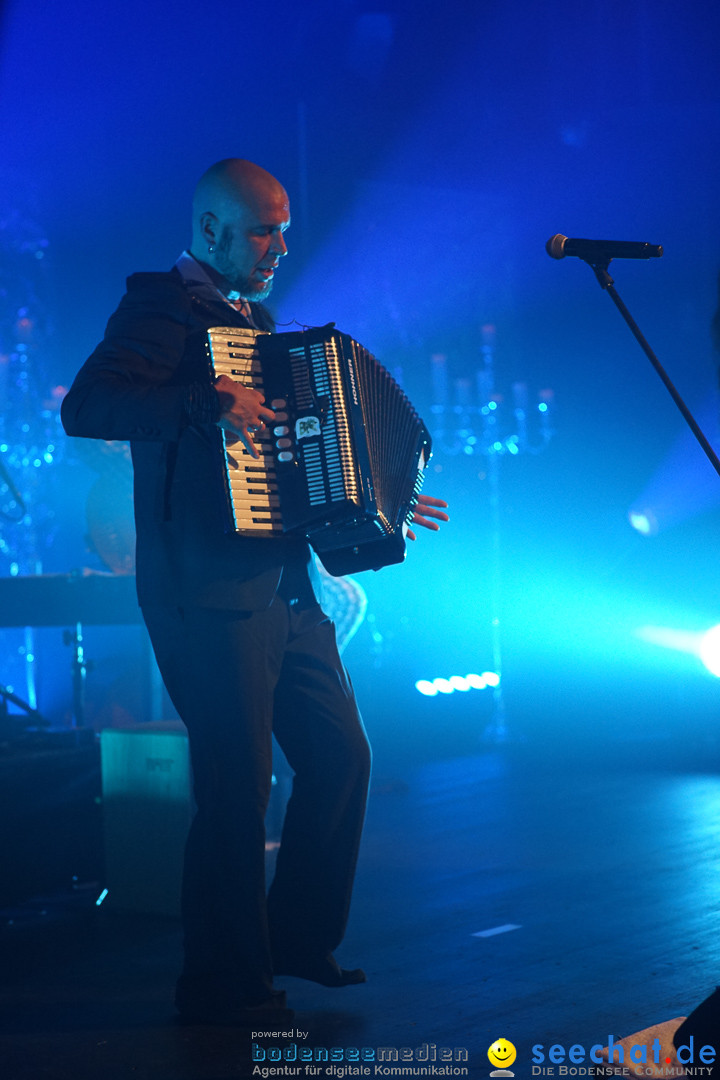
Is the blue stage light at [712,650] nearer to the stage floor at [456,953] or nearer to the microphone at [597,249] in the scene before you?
the stage floor at [456,953]

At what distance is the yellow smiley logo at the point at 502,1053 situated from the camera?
6.60 ft

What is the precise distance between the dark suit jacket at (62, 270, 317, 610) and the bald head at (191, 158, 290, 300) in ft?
0.44

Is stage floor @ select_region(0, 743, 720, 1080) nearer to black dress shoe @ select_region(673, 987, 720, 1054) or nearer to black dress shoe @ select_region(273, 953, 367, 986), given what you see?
black dress shoe @ select_region(273, 953, 367, 986)

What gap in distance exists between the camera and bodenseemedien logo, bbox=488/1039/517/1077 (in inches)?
77.4

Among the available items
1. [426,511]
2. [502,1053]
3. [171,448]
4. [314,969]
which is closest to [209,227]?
[171,448]

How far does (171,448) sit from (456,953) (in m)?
1.42

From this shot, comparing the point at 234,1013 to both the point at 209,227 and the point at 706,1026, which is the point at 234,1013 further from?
the point at 209,227

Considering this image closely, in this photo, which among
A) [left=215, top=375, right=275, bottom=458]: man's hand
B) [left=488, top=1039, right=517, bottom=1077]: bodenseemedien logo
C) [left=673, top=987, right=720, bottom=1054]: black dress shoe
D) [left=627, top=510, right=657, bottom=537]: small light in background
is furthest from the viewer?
[left=627, top=510, right=657, bottom=537]: small light in background

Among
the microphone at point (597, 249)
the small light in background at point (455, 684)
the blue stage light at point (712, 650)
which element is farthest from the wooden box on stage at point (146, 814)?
the blue stage light at point (712, 650)

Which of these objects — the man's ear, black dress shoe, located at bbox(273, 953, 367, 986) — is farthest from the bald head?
black dress shoe, located at bbox(273, 953, 367, 986)

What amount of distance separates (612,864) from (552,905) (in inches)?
22.7

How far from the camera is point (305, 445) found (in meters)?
2.29

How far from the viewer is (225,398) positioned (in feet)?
7.11

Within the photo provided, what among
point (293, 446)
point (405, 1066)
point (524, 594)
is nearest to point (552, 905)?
point (405, 1066)
